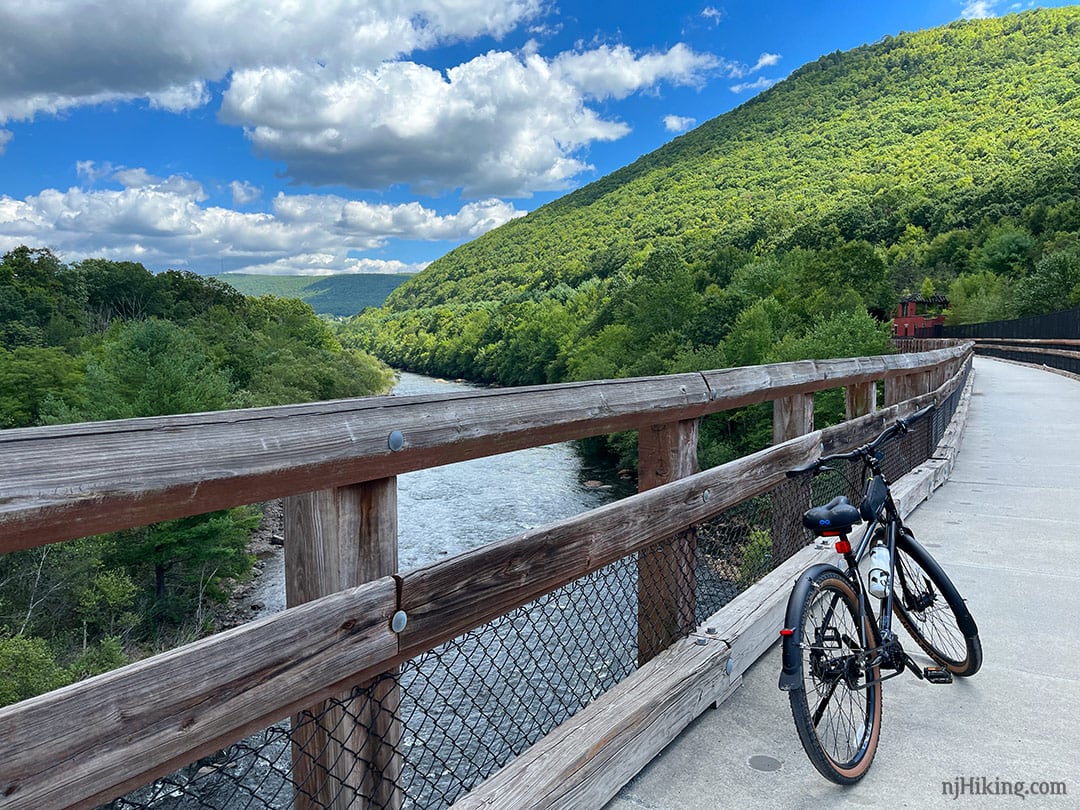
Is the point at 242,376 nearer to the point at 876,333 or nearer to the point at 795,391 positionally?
the point at 876,333

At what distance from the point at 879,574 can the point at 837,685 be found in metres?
0.48

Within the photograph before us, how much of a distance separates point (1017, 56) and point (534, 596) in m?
148

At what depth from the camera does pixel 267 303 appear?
92.7 metres

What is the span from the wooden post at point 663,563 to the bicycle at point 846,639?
45 centimetres

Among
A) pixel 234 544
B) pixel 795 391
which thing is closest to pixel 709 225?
pixel 234 544

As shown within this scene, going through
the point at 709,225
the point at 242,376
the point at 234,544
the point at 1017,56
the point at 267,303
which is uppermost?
the point at 1017,56

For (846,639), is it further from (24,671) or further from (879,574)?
(24,671)

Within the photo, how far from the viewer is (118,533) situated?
23750mm

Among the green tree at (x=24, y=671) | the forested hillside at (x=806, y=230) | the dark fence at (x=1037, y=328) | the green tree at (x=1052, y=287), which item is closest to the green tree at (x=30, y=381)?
the green tree at (x=24, y=671)

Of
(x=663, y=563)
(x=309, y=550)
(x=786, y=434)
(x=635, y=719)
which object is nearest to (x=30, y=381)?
(x=786, y=434)

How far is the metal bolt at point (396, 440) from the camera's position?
1649 mm

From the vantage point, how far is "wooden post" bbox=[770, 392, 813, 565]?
4.05m

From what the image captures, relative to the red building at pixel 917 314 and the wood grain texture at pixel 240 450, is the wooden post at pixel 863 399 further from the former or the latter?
the red building at pixel 917 314

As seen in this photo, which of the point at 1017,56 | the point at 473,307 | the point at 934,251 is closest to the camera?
the point at 934,251
